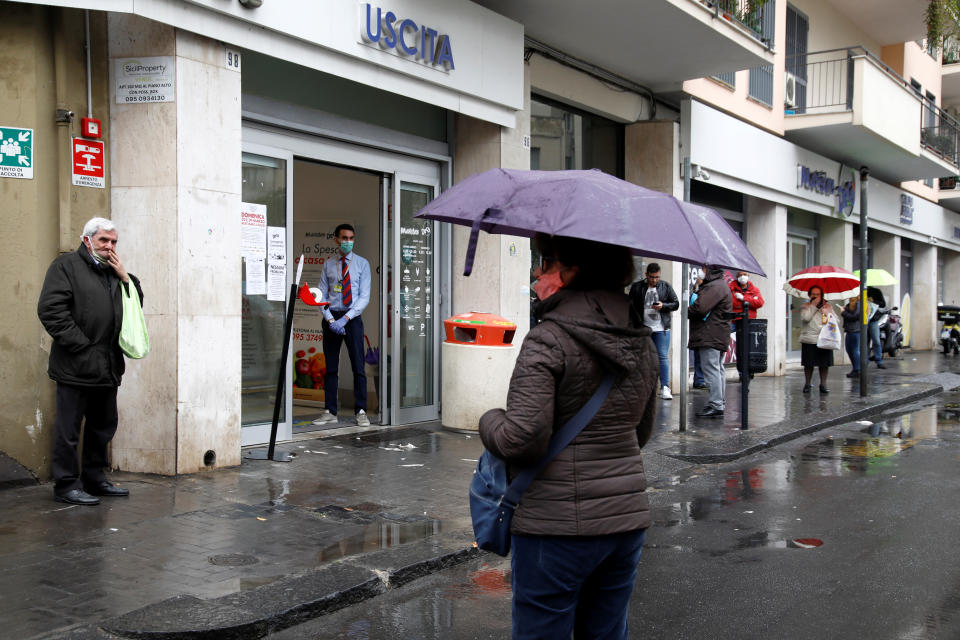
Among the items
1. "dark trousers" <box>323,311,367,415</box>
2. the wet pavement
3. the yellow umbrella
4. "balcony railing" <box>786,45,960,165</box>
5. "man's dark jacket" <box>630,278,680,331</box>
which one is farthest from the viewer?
the yellow umbrella

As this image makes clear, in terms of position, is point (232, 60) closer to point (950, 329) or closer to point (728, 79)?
point (728, 79)

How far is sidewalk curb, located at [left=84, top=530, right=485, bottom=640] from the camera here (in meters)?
4.16

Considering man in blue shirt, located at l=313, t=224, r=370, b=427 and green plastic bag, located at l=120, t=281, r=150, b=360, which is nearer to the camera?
green plastic bag, located at l=120, t=281, r=150, b=360

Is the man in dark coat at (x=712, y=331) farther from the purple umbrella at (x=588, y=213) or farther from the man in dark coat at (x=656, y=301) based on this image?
the purple umbrella at (x=588, y=213)

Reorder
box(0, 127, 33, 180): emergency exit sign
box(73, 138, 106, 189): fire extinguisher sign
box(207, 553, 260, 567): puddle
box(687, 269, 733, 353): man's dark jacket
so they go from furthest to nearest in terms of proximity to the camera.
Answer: box(687, 269, 733, 353): man's dark jacket
box(73, 138, 106, 189): fire extinguisher sign
box(0, 127, 33, 180): emergency exit sign
box(207, 553, 260, 567): puddle

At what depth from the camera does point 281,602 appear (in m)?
4.58

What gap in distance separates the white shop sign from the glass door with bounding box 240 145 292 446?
58.5 inches

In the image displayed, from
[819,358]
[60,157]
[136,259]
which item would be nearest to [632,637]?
[136,259]

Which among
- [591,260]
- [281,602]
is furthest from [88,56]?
[591,260]

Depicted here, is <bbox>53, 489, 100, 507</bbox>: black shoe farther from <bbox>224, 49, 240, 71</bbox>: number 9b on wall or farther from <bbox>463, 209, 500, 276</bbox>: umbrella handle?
<bbox>463, 209, 500, 276</bbox>: umbrella handle

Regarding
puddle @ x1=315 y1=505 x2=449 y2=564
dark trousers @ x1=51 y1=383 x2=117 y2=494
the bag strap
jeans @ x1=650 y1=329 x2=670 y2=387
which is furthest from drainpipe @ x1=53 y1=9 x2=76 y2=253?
jeans @ x1=650 y1=329 x2=670 y2=387

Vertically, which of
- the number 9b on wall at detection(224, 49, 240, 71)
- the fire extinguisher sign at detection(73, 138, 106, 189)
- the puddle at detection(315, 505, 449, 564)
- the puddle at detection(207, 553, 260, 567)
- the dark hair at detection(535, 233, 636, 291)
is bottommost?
the puddle at detection(315, 505, 449, 564)

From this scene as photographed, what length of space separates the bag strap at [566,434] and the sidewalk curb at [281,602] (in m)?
2.10

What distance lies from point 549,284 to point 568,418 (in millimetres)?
473
